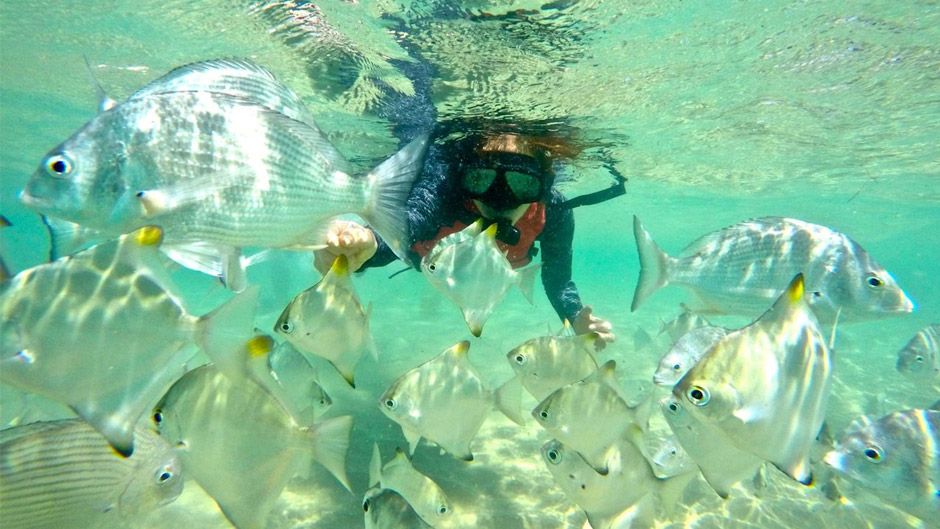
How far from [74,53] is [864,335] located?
102 feet

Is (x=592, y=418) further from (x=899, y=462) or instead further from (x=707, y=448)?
(x=899, y=462)

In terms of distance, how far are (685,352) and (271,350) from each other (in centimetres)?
344

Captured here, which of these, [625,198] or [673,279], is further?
[625,198]

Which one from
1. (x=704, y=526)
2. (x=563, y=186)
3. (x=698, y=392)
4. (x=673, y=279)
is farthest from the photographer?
(x=563, y=186)

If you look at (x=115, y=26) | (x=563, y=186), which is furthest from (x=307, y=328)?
(x=563, y=186)

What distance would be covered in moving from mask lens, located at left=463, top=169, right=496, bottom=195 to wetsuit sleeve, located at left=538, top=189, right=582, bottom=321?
166 cm

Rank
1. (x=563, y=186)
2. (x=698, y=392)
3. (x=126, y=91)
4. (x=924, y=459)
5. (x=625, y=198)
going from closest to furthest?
1. (x=698, y=392)
2. (x=924, y=459)
3. (x=126, y=91)
4. (x=563, y=186)
5. (x=625, y=198)

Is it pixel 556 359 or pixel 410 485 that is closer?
pixel 410 485

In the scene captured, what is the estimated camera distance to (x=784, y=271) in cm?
357

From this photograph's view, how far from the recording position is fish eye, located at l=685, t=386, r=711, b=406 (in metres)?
1.87

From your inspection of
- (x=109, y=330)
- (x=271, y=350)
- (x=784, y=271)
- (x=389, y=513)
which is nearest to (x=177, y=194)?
(x=109, y=330)

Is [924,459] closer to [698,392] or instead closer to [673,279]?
[673,279]

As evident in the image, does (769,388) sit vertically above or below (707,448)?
above

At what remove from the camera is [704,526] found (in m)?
4.39
